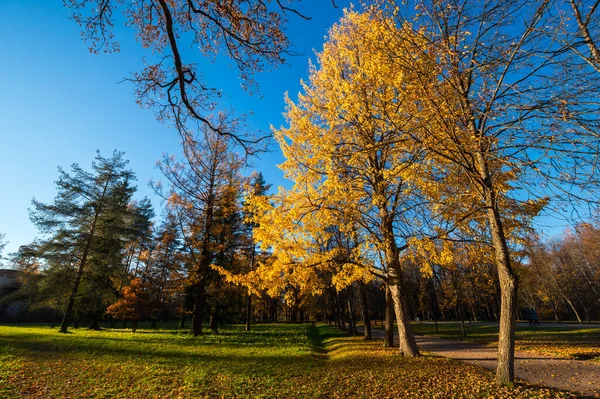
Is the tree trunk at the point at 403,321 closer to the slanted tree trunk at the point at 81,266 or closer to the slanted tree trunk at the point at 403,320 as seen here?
the slanted tree trunk at the point at 403,320

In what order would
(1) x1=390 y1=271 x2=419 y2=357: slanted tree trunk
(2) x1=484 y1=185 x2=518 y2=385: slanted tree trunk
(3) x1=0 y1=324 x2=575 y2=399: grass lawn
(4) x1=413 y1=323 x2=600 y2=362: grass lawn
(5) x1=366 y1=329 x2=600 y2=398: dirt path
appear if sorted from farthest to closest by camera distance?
(4) x1=413 y1=323 x2=600 y2=362: grass lawn → (1) x1=390 y1=271 x2=419 y2=357: slanted tree trunk → (3) x1=0 y1=324 x2=575 y2=399: grass lawn → (5) x1=366 y1=329 x2=600 y2=398: dirt path → (2) x1=484 y1=185 x2=518 y2=385: slanted tree trunk

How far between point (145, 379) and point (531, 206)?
9129mm

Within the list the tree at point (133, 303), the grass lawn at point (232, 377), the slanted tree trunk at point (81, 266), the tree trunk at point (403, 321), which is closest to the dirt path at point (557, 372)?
the grass lawn at point (232, 377)

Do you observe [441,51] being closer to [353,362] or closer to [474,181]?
[474,181]

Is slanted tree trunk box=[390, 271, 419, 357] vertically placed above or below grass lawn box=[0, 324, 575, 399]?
above

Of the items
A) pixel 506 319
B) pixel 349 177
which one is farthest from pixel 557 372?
pixel 349 177

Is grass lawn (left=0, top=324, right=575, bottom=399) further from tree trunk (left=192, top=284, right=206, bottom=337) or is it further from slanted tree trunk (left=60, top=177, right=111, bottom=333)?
slanted tree trunk (left=60, top=177, right=111, bottom=333)

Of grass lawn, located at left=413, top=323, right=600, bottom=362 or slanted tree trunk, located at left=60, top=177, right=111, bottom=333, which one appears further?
slanted tree trunk, located at left=60, top=177, right=111, bottom=333

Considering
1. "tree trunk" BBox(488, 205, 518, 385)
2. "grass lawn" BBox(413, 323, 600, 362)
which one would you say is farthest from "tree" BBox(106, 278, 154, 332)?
"tree trunk" BBox(488, 205, 518, 385)

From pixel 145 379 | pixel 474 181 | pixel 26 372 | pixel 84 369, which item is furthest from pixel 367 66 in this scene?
pixel 26 372

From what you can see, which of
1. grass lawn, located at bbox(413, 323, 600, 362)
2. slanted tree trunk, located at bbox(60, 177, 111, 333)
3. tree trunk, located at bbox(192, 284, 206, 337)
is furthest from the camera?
slanted tree trunk, located at bbox(60, 177, 111, 333)

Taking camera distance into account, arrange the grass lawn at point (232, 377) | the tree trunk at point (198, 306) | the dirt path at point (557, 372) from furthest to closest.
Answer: the tree trunk at point (198, 306), the grass lawn at point (232, 377), the dirt path at point (557, 372)

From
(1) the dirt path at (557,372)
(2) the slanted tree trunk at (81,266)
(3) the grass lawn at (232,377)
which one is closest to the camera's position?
(1) the dirt path at (557,372)

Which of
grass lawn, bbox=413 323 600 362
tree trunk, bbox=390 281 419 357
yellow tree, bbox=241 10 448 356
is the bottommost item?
grass lawn, bbox=413 323 600 362
